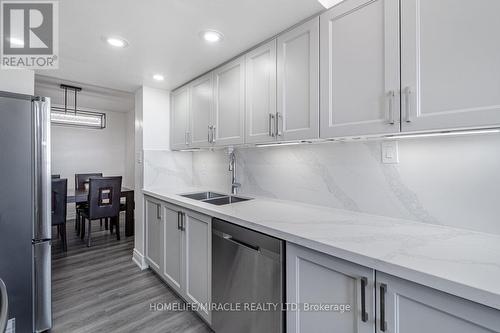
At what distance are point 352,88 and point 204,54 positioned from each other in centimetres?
130

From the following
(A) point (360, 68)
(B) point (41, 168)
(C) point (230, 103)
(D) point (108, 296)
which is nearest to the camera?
(A) point (360, 68)

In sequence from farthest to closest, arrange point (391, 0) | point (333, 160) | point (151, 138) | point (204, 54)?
point (151, 138) < point (204, 54) < point (333, 160) < point (391, 0)

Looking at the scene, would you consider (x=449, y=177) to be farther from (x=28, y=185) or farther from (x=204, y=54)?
(x=28, y=185)

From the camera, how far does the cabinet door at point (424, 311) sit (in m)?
0.66

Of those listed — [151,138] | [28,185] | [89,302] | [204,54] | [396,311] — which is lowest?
[89,302]

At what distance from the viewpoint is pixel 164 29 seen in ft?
5.14

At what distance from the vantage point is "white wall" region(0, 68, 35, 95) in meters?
1.84

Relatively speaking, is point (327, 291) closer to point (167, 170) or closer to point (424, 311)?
point (424, 311)

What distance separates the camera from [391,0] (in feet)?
3.56

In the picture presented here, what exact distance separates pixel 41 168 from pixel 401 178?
91.5 inches

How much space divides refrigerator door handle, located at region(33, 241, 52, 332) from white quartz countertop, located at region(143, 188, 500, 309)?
122cm

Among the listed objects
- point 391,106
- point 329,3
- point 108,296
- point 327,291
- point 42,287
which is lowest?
point 108,296

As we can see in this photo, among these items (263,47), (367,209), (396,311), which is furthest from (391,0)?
(396,311)

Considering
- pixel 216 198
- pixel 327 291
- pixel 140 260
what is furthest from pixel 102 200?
pixel 327 291
